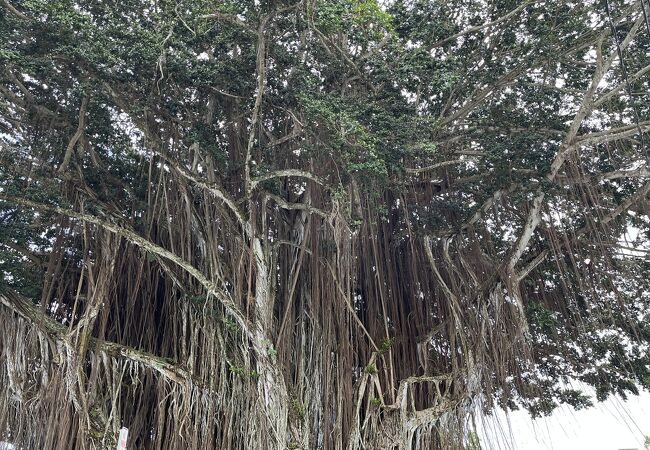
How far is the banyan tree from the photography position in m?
3.21

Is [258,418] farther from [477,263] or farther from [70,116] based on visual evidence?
[70,116]

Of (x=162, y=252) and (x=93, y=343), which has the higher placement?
(x=162, y=252)

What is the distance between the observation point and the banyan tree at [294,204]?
3.21 meters

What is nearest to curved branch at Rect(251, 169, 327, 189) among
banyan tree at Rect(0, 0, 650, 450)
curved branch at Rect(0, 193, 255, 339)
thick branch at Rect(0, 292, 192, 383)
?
banyan tree at Rect(0, 0, 650, 450)

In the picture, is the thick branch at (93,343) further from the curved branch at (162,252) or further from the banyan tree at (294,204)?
the curved branch at (162,252)

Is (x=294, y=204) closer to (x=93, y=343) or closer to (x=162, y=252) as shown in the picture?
(x=162, y=252)

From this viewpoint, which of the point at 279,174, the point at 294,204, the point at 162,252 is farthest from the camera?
the point at 294,204

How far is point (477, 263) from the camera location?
4023 millimetres

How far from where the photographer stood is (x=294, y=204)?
356 centimetres

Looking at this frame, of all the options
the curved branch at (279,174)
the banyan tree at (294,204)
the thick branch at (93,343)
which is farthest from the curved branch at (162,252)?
the curved branch at (279,174)

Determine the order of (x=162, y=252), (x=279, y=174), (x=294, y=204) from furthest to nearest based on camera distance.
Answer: (x=294, y=204) < (x=279, y=174) < (x=162, y=252)

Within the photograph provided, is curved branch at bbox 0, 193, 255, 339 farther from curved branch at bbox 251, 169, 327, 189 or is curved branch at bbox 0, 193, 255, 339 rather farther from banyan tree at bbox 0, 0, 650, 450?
curved branch at bbox 251, 169, 327, 189

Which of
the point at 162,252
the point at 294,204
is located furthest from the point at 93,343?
the point at 294,204

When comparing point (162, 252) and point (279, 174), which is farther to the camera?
point (279, 174)
